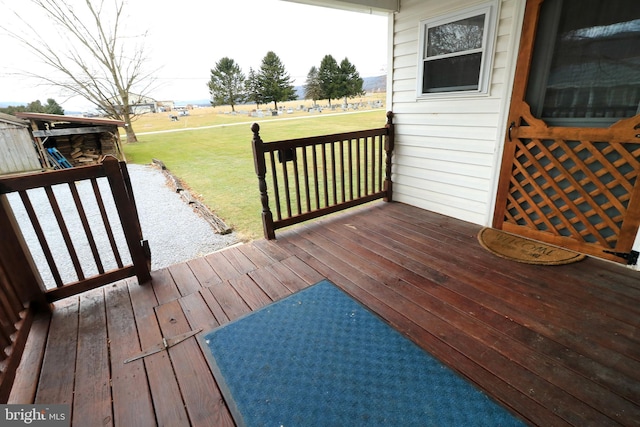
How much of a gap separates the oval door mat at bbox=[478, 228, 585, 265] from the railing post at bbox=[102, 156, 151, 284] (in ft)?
9.40

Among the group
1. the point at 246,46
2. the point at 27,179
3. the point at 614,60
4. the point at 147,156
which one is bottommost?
the point at 147,156

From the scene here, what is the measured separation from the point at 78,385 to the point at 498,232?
335 cm

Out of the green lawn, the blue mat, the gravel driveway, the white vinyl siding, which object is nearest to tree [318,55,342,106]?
the green lawn

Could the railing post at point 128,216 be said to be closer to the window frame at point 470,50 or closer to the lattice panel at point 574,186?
the window frame at point 470,50

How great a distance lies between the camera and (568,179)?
2.32 meters

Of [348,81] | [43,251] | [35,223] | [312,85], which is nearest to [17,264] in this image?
[43,251]

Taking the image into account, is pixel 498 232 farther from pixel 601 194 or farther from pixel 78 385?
pixel 78 385

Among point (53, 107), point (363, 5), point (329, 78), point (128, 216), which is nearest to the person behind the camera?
point (128, 216)

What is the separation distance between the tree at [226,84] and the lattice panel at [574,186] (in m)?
23.2

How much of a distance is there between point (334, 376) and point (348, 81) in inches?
830

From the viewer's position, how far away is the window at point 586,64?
194 centimetres

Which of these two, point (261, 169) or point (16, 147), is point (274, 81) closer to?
point (16, 147)

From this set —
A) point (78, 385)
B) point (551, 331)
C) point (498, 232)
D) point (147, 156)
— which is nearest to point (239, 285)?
point (78, 385)

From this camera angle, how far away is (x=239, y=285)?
7.10 ft
